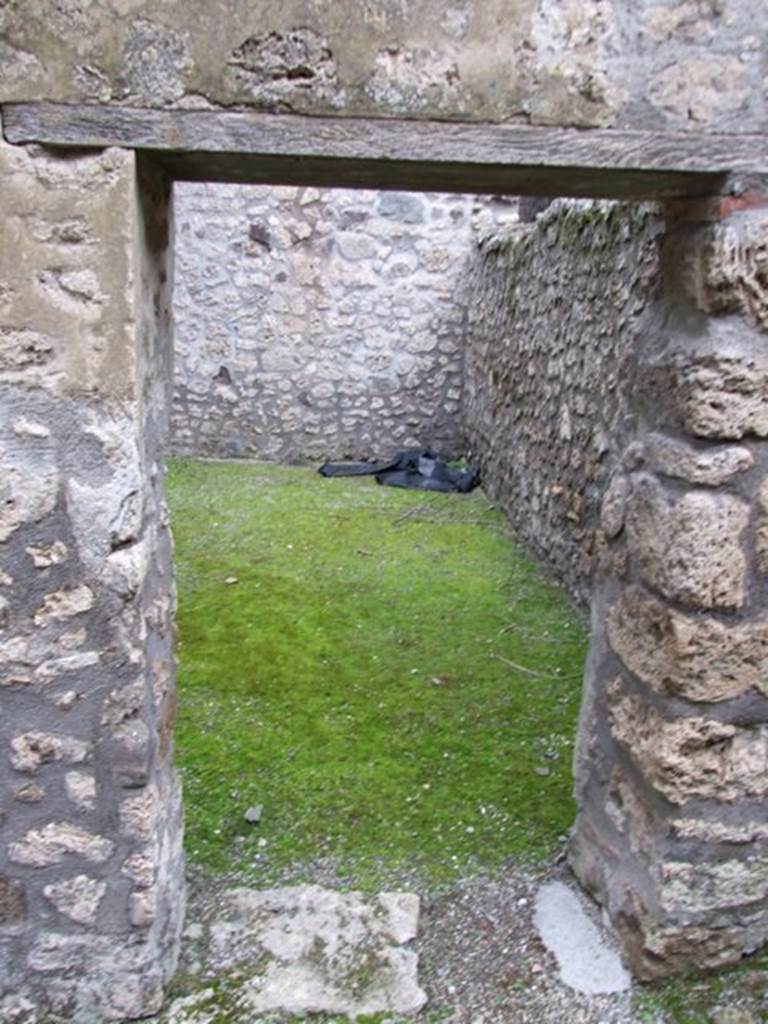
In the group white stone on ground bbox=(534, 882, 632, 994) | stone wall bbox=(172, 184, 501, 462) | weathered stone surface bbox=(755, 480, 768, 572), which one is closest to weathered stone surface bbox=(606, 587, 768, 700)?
weathered stone surface bbox=(755, 480, 768, 572)

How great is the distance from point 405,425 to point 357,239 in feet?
5.44

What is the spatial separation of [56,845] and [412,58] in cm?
186

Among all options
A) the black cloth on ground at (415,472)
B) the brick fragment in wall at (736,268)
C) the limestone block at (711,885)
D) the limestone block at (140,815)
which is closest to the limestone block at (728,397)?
the brick fragment in wall at (736,268)

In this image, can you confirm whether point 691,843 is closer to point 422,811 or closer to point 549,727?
point 422,811

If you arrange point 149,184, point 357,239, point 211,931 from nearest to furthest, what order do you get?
1. point 149,184
2. point 211,931
3. point 357,239

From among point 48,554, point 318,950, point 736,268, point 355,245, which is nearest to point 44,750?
point 48,554

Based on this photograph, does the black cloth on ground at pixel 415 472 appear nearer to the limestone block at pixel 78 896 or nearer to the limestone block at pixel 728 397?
the limestone block at pixel 728 397

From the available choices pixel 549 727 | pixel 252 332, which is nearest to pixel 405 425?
pixel 252 332

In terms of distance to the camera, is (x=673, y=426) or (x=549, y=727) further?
(x=549, y=727)

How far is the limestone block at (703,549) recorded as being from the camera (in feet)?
6.12

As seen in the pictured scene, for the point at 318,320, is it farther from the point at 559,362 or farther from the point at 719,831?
the point at 719,831

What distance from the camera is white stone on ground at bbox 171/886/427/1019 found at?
6.84ft

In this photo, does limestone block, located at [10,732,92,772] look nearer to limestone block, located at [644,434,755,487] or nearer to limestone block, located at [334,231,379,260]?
limestone block, located at [644,434,755,487]

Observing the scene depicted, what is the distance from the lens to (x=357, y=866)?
2596mm
